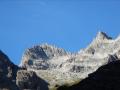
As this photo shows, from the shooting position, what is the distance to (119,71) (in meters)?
95.6

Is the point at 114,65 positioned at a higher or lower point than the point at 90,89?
higher

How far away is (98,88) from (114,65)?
1215 cm

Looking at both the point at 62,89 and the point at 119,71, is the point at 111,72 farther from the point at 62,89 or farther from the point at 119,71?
the point at 62,89

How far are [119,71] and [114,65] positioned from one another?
4033mm

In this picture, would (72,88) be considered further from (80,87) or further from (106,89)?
(106,89)

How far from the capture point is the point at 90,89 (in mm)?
89562

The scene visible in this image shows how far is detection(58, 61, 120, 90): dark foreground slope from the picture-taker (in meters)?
89.6

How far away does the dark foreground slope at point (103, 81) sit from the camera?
8956cm

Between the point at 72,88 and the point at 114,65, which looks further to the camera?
the point at 114,65

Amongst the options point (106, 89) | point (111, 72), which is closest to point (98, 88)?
point (106, 89)

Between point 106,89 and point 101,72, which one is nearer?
point 106,89

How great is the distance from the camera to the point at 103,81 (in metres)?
92.2

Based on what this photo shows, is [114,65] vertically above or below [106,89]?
above

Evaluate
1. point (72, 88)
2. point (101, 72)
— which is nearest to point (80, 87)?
point (72, 88)
